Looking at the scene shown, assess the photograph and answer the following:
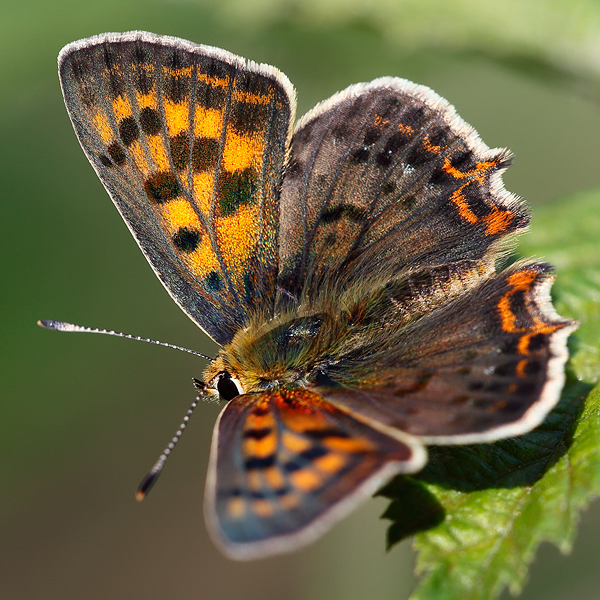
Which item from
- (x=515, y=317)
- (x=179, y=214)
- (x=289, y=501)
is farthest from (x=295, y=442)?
(x=179, y=214)

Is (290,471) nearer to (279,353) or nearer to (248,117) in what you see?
(279,353)

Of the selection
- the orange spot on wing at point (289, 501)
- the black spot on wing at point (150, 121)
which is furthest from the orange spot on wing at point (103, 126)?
the orange spot on wing at point (289, 501)

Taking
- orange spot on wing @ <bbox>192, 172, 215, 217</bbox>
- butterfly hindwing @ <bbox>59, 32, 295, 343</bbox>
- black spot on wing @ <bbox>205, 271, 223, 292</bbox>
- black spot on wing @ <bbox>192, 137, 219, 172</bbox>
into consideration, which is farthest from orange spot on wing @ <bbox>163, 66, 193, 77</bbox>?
black spot on wing @ <bbox>205, 271, 223, 292</bbox>

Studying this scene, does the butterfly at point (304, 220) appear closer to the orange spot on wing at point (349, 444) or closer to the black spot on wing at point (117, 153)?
the black spot on wing at point (117, 153)

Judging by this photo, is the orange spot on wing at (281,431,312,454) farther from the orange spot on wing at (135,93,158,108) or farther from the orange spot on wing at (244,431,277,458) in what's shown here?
the orange spot on wing at (135,93,158,108)

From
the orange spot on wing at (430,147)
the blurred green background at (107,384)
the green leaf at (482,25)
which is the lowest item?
→ the blurred green background at (107,384)

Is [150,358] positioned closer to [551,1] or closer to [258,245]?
[258,245]

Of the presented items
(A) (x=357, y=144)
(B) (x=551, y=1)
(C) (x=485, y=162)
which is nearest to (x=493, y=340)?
(C) (x=485, y=162)

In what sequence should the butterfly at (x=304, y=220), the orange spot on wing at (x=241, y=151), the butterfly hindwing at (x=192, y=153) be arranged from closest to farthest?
the butterfly at (x=304, y=220) → the butterfly hindwing at (x=192, y=153) → the orange spot on wing at (x=241, y=151)
